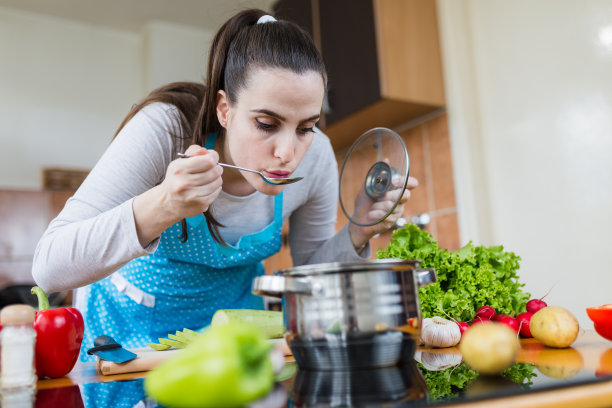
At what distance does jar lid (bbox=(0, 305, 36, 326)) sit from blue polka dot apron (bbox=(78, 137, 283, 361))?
0.56 meters

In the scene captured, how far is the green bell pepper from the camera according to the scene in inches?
15.7

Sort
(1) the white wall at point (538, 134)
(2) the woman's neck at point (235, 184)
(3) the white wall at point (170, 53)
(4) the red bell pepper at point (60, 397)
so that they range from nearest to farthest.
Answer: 1. (4) the red bell pepper at point (60, 397)
2. (2) the woman's neck at point (235, 184)
3. (1) the white wall at point (538, 134)
4. (3) the white wall at point (170, 53)

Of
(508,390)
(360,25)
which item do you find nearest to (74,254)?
(508,390)

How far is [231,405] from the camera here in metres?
0.42

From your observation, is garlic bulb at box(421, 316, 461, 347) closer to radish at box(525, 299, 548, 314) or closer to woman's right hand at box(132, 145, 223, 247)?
radish at box(525, 299, 548, 314)

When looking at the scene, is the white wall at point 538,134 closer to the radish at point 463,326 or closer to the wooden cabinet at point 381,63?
the wooden cabinet at point 381,63

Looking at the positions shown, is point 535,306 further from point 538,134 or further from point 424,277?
point 538,134

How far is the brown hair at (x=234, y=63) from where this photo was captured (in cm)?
106

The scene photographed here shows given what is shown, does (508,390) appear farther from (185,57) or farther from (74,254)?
(185,57)

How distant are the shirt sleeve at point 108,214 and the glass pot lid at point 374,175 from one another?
1.26 feet

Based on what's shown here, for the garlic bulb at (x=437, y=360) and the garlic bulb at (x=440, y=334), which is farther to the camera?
the garlic bulb at (x=440, y=334)

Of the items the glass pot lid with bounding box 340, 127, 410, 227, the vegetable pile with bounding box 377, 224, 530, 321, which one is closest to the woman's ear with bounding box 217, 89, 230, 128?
the glass pot lid with bounding box 340, 127, 410, 227

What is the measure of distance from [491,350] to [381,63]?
183 cm

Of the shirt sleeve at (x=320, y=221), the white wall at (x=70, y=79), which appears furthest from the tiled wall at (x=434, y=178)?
the white wall at (x=70, y=79)
